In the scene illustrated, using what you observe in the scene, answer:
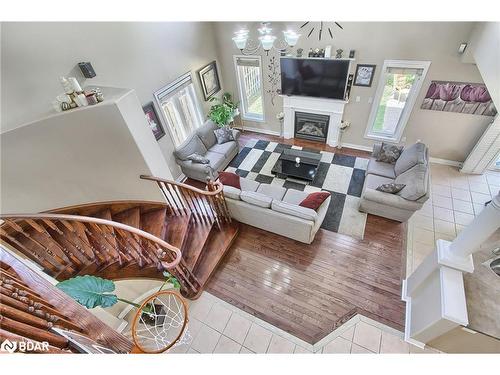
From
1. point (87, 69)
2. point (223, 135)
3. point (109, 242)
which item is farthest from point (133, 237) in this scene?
point (223, 135)

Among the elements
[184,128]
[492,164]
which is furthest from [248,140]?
[492,164]

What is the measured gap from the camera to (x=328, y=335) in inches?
115

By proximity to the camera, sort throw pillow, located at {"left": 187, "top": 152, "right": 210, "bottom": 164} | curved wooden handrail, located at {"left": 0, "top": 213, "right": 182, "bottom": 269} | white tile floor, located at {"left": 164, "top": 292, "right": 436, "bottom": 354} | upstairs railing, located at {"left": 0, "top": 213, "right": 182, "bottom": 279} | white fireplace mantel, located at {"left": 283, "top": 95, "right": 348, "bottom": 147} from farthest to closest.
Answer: white fireplace mantel, located at {"left": 283, "top": 95, "right": 348, "bottom": 147} → throw pillow, located at {"left": 187, "top": 152, "right": 210, "bottom": 164} → white tile floor, located at {"left": 164, "top": 292, "right": 436, "bottom": 354} → upstairs railing, located at {"left": 0, "top": 213, "right": 182, "bottom": 279} → curved wooden handrail, located at {"left": 0, "top": 213, "right": 182, "bottom": 269}

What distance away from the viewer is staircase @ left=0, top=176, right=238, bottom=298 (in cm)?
249

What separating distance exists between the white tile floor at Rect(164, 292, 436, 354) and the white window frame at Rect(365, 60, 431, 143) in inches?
168

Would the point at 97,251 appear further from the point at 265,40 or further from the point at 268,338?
the point at 265,40

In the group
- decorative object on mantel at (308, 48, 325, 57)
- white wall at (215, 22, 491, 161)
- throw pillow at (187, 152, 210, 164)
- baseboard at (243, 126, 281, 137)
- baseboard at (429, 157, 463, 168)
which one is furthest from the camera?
baseboard at (243, 126, 281, 137)

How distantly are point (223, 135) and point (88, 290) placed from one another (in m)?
4.53

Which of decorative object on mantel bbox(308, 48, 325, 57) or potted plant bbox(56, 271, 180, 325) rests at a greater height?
decorative object on mantel bbox(308, 48, 325, 57)

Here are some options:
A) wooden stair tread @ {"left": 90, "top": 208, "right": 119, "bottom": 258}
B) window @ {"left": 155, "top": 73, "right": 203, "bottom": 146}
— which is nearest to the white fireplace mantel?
window @ {"left": 155, "top": 73, "right": 203, "bottom": 146}

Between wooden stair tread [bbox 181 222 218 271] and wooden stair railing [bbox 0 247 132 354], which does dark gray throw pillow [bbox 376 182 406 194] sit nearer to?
wooden stair tread [bbox 181 222 218 271]
